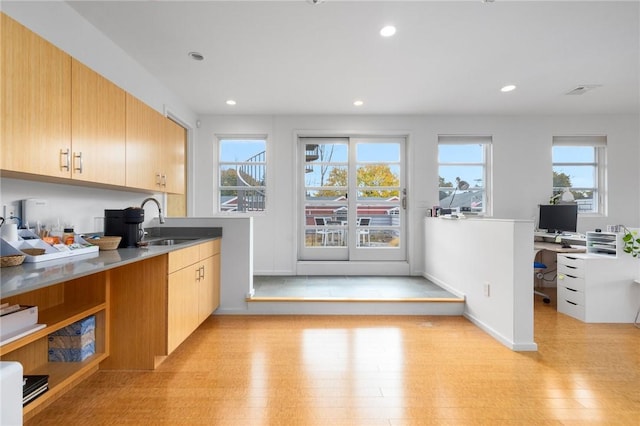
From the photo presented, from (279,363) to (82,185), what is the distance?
2108mm

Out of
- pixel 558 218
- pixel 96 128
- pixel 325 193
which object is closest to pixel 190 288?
pixel 96 128

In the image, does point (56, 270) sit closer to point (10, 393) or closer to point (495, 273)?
point (10, 393)

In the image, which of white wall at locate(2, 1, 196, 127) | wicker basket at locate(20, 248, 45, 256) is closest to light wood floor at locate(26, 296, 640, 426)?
wicker basket at locate(20, 248, 45, 256)

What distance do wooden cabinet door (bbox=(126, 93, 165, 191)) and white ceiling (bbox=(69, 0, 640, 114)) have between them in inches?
26.4

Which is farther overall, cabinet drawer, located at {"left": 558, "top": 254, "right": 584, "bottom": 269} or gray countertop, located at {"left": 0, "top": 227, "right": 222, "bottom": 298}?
cabinet drawer, located at {"left": 558, "top": 254, "right": 584, "bottom": 269}

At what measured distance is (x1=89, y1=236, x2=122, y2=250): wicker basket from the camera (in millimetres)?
2053

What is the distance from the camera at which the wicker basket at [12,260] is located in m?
1.40

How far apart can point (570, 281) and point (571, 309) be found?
1.02 ft

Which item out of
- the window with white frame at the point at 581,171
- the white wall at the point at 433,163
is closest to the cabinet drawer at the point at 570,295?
the white wall at the point at 433,163

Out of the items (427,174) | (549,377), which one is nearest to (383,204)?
(427,174)

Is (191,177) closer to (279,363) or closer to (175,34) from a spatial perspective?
(175,34)

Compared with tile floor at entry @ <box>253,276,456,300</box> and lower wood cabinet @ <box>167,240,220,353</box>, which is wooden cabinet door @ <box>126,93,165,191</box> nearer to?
lower wood cabinet @ <box>167,240,220,353</box>

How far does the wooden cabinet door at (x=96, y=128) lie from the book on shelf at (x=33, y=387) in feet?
3.70

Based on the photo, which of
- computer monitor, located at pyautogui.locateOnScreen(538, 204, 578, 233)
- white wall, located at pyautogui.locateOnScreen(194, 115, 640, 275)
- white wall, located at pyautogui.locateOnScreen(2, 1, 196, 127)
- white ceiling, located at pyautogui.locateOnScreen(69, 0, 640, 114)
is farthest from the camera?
white wall, located at pyautogui.locateOnScreen(194, 115, 640, 275)
